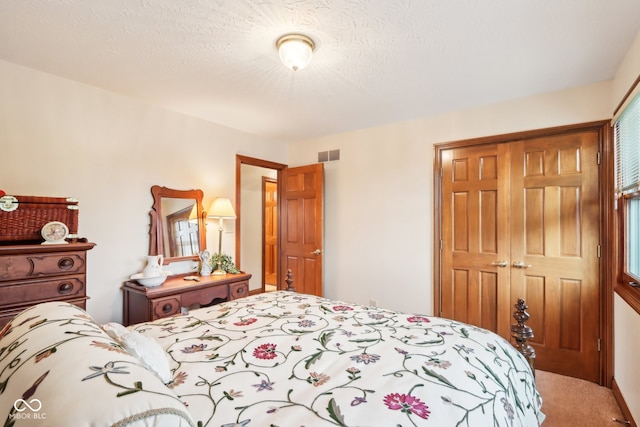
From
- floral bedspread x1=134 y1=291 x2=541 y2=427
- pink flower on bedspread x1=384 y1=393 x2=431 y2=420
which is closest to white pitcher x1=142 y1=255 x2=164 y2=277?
floral bedspread x1=134 y1=291 x2=541 y2=427

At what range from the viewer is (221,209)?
134 inches

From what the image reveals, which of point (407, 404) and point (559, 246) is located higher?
point (559, 246)

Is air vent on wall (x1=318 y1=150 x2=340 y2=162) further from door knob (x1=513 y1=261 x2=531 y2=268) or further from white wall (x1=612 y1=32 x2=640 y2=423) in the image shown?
white wall (x1=612 y1=32 x2=640 y2=423)

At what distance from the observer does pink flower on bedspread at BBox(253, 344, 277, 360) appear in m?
1.27

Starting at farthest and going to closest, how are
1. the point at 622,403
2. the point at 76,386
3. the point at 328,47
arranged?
the point at 622,403 → the point at 328,47 → the point at 76,386

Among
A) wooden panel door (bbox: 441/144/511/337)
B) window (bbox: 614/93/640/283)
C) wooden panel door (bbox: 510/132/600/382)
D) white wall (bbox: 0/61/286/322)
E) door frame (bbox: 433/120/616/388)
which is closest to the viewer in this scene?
window (bbox: 614/93/640/283)

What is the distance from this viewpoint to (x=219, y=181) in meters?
3.64

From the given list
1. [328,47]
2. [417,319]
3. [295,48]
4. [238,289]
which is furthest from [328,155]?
[417,319]

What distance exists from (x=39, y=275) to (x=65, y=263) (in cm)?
15

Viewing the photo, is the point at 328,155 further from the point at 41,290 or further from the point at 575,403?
the point at 575,403

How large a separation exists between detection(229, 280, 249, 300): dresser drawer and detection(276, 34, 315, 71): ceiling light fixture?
88.2 inches

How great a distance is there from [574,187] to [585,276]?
2.47 feet

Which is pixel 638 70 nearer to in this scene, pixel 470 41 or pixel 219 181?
pixel 470 41

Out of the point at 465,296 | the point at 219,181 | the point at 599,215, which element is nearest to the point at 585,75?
the point at 599,215
